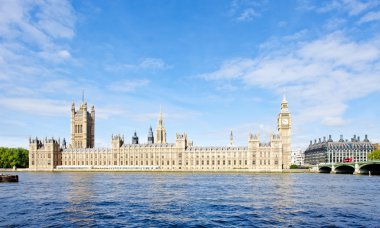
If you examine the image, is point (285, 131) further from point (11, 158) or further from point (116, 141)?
point (11, 158)

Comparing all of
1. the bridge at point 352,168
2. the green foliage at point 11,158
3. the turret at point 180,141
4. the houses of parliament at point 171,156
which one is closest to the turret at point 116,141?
A: the houses of parliament at point 171,156

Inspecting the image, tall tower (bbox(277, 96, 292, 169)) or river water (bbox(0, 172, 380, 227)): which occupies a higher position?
tall tower (bbox(277, 96, 292, 169))

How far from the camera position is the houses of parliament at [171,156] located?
17500 cm

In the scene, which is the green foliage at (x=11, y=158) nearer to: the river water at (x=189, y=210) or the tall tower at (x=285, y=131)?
the tall tower at (x=285, y=131)

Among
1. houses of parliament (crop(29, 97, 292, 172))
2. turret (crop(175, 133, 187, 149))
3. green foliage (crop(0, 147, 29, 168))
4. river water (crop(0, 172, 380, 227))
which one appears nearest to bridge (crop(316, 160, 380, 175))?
Answer: houses of parliament (crop(29, 97, 292, 172))

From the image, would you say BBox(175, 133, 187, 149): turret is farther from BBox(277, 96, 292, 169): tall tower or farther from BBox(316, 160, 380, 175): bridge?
BBox(316, 160, 380, 175): bridge

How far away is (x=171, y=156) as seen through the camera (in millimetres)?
184750

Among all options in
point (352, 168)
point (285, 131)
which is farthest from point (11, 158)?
point (352, 168)

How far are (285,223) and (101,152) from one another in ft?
535

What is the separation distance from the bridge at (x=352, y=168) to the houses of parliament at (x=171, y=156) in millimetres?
19055

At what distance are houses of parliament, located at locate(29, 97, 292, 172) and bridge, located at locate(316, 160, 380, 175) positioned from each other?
62.5 ft

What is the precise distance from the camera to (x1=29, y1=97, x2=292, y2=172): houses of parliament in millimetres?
175000

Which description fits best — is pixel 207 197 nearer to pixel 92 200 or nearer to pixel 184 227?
pixel 92 200

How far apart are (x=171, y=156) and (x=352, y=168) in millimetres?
77975
